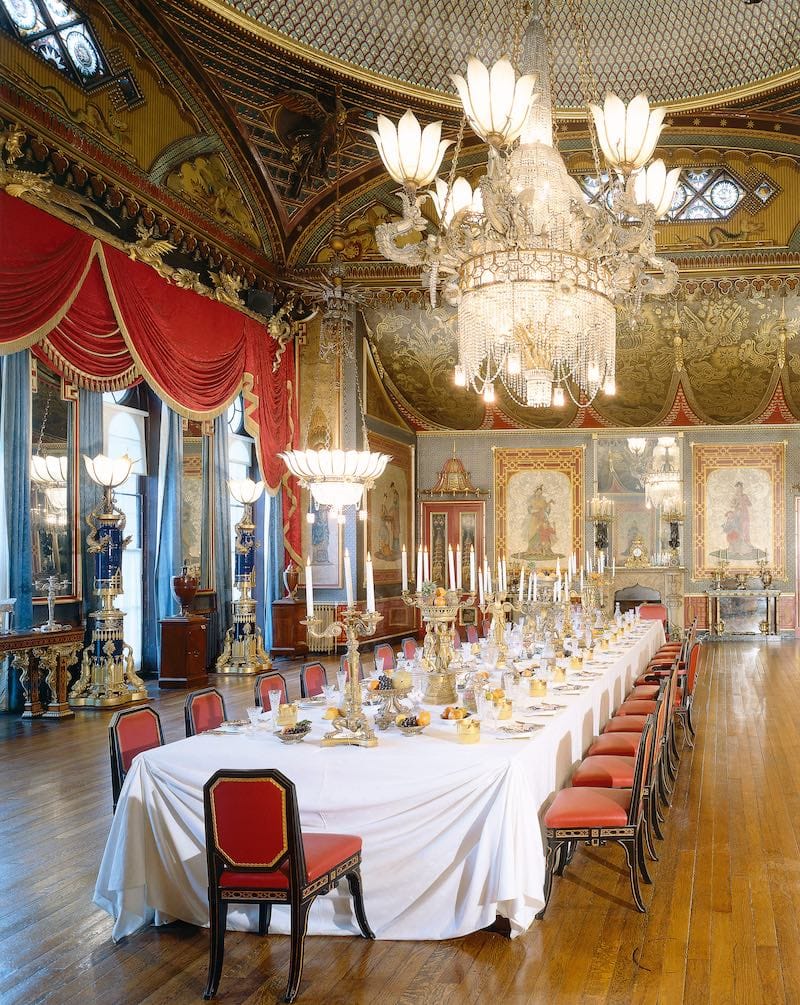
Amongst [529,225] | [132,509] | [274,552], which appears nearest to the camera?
[529,225]

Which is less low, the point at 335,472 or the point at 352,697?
the point at 335,472

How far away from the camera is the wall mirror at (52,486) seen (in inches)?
393

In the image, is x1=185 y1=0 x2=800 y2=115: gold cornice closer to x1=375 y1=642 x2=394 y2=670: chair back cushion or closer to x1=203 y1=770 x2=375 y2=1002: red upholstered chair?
x1=375 y1=642 x2=394 y2=670: chair back cushion

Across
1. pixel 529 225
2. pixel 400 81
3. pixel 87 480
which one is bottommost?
pixel 87 480

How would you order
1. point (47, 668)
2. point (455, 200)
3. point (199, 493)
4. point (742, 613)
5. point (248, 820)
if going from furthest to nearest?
point (742, 613) < point (199, 493) < point (47, 668) < point (455, 200) < point (248, 820)

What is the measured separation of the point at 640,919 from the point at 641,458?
14552 millimetres

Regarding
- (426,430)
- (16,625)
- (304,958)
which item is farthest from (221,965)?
(426,430)

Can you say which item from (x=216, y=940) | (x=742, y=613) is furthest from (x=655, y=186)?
(x=742, y=613)

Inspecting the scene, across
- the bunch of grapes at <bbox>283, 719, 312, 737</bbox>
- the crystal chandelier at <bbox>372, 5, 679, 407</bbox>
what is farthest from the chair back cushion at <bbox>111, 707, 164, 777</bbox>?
the crystal chandelier at <bbox>372, 5, 679, 407</bbox>

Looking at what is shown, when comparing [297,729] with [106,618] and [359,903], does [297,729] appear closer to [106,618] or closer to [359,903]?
[359,903]

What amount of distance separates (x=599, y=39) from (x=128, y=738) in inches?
425

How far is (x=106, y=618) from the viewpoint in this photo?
31.5 ft

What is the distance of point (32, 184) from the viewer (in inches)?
315

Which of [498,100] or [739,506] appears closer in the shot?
[498,100]
